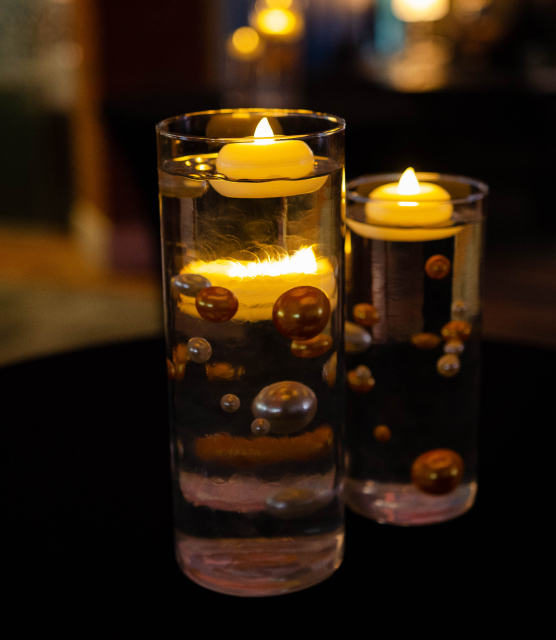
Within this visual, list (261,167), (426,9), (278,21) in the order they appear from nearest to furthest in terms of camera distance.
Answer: (261,167), (278,21), (426,9)

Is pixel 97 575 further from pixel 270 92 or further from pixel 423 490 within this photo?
pixel 270 92

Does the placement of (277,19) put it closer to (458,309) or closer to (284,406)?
(458,309)

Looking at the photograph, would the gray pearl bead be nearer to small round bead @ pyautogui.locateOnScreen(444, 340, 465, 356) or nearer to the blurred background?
small round bead @ pyautogui.locateOnScreen(444, 340, 465, 356)

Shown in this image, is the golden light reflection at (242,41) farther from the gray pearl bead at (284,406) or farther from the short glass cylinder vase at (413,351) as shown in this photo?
the gray pearl bead at (284,406)

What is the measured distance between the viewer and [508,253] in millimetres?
3004

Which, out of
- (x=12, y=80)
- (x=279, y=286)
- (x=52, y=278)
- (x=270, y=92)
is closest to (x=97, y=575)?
(x=279, y=286)

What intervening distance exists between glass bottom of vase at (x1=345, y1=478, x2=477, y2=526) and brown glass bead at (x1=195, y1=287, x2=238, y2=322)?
18 cm

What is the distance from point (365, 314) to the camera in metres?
0.54

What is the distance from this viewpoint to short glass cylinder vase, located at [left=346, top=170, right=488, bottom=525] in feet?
1.72

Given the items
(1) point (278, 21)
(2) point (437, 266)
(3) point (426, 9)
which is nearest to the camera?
(2) point (437, 266)

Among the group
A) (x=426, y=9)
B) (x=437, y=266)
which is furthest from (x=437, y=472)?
(x=426, y=9)

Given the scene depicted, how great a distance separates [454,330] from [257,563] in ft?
0.64

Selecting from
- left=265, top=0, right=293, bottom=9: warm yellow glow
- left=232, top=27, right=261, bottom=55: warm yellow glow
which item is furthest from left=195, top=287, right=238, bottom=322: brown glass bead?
left=265, top=0, right=293, bottom=9: warm yellow glow

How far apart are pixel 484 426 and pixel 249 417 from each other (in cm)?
29
